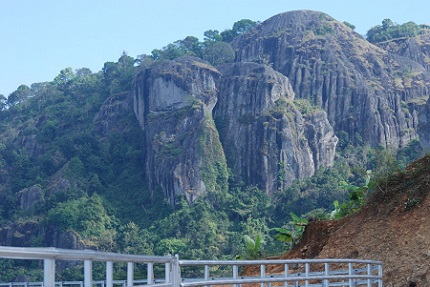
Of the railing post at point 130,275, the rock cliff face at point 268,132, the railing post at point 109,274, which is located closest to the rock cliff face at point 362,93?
the rock cliff face at point 268,132

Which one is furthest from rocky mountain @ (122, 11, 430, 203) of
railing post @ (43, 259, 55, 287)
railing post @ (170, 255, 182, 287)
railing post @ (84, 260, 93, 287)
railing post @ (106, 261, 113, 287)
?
railing post @ (43, 259, 55, 287)

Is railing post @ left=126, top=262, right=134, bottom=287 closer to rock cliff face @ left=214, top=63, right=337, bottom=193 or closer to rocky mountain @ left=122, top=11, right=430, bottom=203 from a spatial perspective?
rocky mountain @ left=122, top=11, right=430, bottom=203

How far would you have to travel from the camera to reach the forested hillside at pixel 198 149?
15212cm

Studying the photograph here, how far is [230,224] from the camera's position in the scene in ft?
507

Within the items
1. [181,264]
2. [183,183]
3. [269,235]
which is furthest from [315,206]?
[181,264]

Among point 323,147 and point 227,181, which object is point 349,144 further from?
point 227,181

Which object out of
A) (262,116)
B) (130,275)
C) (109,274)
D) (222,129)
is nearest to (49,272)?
(109,274)

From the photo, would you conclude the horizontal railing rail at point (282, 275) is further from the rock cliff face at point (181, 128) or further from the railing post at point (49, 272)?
the rock cliff face at point (181, 128)

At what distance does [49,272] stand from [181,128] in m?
165

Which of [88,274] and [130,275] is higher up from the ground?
[88,274]

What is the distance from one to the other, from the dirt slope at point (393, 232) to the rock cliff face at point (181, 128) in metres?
133

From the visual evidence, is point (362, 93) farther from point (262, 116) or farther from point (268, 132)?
point (268, 132)

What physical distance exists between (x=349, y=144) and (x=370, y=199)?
6215 inches

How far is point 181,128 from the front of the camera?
17300 centimetres
